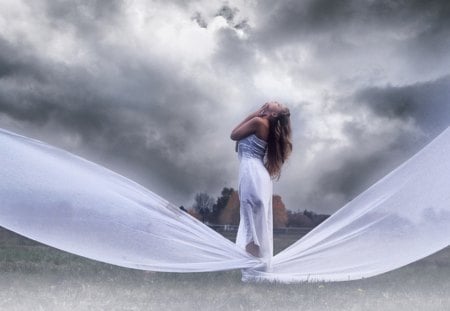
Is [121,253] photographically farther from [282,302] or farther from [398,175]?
[398,175]

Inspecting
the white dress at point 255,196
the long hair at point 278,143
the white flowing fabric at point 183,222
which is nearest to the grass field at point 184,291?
the white flowing fabric at point 183,222

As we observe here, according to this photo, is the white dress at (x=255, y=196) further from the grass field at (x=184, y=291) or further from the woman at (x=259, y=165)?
the grass field at (x=184, y=291)

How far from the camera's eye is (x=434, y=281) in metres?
7.44

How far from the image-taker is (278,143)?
6.65 meters

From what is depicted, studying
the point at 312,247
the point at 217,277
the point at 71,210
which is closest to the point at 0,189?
the point at 71,210

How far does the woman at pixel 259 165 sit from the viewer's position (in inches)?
255

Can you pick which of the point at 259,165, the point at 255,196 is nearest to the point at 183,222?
the point at 255,196

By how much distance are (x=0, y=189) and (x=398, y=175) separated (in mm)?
4052

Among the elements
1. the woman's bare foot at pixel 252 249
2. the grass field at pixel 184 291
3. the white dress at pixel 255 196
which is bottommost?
the grass field at pixel 184 291

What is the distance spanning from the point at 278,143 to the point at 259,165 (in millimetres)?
329

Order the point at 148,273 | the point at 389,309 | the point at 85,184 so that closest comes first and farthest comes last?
the point at 389,309
the point at 85,184
the point at 148,273

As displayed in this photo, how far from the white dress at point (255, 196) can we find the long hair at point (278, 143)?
0.38 feet

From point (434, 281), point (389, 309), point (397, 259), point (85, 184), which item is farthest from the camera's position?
point (434, 281)

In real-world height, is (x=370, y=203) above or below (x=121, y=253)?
above
